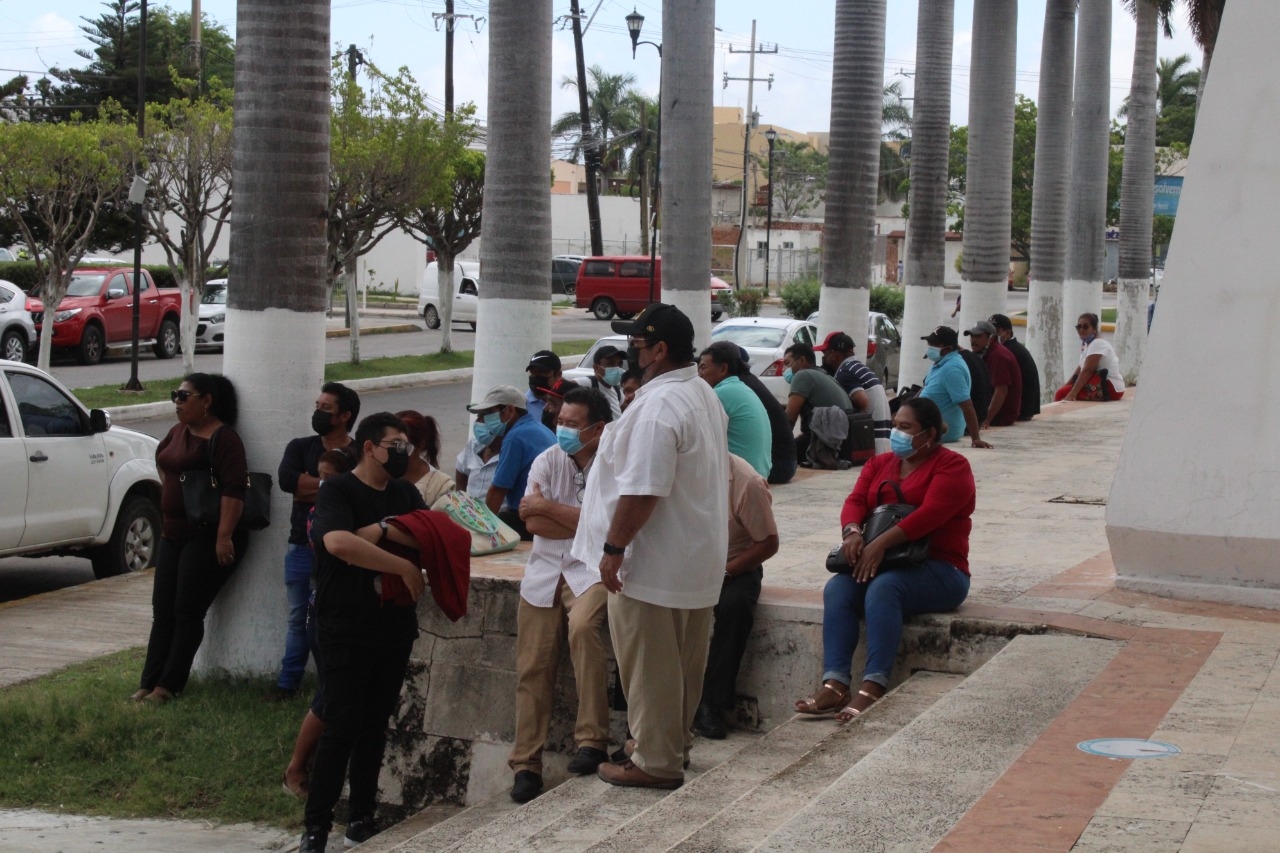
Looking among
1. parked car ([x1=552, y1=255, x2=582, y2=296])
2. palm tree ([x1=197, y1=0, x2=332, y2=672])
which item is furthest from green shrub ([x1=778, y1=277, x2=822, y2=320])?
palm tree ([x1=197, y1=0, x2=332, y2=672])

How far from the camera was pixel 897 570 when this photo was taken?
688cm

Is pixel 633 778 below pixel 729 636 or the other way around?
below

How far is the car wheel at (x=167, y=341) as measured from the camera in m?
30.3

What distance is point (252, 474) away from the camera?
8648 mm

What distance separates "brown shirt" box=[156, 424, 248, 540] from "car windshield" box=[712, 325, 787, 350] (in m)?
15.4

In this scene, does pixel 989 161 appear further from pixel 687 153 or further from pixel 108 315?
pixel 108 315

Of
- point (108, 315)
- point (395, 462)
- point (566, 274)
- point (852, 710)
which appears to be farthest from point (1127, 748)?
point (566, 274)

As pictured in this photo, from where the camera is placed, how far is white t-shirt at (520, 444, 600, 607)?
265 inches

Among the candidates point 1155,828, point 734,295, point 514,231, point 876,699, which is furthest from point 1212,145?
point 734,295

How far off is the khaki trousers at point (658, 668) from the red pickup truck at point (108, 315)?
23403 mm

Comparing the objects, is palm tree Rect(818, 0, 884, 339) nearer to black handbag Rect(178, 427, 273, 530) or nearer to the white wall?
the white wall

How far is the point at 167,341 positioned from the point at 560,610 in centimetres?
2543

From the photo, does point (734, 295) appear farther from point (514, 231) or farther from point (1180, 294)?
point (1180, 294)

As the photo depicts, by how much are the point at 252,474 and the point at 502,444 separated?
1432 mm
